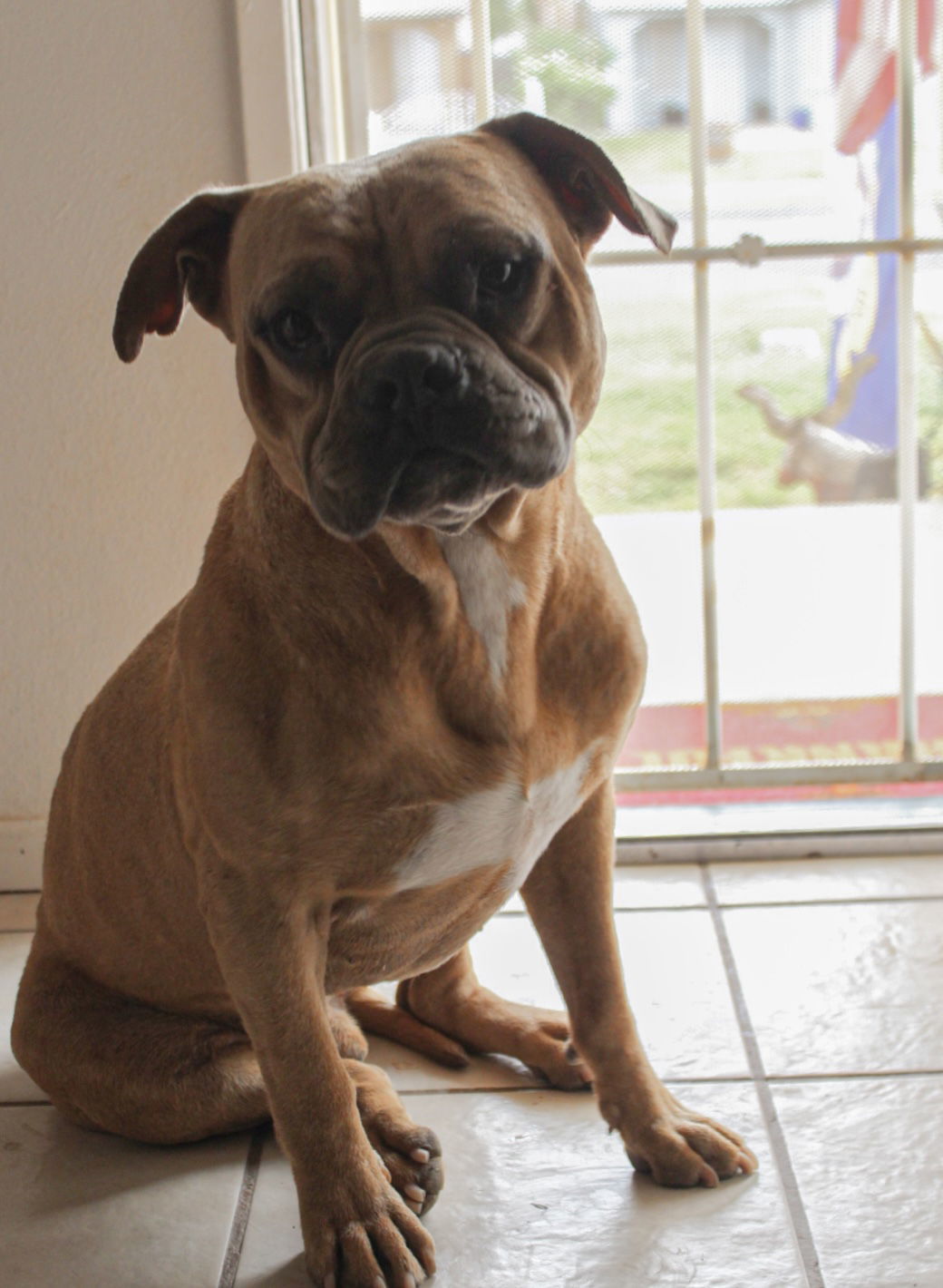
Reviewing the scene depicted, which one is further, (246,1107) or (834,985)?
(834,985)

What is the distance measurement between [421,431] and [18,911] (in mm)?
1460

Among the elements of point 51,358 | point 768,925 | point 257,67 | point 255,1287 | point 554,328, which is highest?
point 257,67

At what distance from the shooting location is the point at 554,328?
4.56 feet

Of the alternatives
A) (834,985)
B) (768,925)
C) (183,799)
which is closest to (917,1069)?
(834,985)

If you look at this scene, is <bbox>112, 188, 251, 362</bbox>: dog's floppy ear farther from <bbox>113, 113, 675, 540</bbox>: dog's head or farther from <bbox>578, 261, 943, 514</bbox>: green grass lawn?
<bbox>578, 261, 943, 514</bbox>: green grass lawn

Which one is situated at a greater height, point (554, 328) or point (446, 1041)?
point (554, 328)

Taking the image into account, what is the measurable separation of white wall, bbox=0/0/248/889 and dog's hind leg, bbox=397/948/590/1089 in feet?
2.69

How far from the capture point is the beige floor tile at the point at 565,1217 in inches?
54.6

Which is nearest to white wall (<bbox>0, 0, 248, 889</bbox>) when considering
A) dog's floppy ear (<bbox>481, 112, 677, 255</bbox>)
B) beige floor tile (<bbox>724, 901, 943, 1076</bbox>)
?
dog's floppy ear (<bbox>481, 112, 677, 255</bbox>)

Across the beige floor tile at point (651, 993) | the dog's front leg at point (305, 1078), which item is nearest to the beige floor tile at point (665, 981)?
the beige floor tile at point (651, 993)

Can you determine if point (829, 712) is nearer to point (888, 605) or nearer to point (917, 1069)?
point (888, 605)

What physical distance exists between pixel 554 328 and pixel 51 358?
115 cm

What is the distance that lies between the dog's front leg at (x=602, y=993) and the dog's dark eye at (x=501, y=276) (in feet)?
1.94

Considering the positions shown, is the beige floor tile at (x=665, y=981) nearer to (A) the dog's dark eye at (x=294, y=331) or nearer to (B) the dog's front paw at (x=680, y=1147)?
(B) the dog's front paw at (x=680, y=1147)
